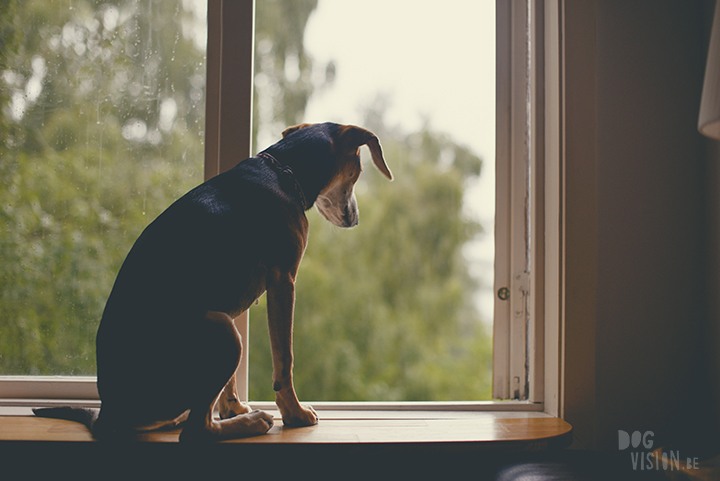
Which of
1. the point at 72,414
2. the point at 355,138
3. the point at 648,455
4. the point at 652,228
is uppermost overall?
the point at 355,138

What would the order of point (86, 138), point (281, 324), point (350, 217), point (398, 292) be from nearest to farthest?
1. point (281, 324)
2. point (350, 217)
3. point (86, 138)
4. point (398, 292)

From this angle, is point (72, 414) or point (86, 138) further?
point (86, 138)

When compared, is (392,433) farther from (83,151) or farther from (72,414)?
(83,151)

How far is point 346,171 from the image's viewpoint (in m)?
1.44

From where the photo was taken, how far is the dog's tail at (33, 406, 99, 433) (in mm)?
1324

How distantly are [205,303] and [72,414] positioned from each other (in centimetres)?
62

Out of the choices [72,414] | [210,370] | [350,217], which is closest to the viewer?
[210,370]

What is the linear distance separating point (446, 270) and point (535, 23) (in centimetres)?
98

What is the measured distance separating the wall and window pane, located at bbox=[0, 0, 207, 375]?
57.3 inches

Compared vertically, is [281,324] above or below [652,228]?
below

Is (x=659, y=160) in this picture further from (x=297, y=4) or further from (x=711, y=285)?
(x=297, y=4)

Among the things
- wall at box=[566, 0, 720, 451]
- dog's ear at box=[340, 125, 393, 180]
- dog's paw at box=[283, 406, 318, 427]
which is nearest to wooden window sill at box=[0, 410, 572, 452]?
dog's paw at box=[283, 406, 318, 427]

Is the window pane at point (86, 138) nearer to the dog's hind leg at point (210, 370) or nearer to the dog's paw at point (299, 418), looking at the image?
the dog's hind leg at point (210, 370)

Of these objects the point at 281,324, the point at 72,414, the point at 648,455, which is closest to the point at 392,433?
the point at 281,324
